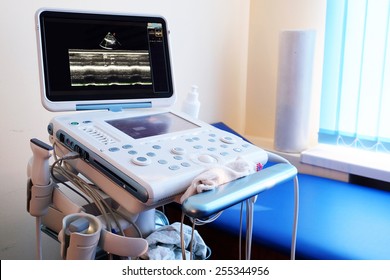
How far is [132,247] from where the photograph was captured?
28.4 inches

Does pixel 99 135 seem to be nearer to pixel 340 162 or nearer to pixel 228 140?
pixel 228 140

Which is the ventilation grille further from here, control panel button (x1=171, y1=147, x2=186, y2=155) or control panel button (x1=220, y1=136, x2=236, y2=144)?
control panel button (x1=220, y1=136, x2=236, y2=144)

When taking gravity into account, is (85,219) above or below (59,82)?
below

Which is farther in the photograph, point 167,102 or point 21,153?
point 21,153

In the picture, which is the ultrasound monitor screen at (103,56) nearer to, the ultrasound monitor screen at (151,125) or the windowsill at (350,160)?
the ultrasound monitor screen at (151,125)

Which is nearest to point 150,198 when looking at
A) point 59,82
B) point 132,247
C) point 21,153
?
point 132,247

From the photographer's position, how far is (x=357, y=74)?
66.9 inches

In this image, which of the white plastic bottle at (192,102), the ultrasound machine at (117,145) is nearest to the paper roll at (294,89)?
the white plastic bottle at (192,102)

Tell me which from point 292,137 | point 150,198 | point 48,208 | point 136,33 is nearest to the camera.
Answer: point 150,198

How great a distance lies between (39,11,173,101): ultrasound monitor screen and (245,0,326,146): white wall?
1.06 m

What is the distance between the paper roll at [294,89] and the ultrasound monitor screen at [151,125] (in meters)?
0.90

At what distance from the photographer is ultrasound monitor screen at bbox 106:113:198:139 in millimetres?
902
